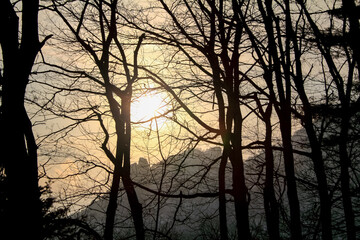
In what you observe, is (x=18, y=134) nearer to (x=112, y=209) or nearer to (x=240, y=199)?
(x=112, y=209)

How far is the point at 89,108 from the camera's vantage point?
20.8 feet

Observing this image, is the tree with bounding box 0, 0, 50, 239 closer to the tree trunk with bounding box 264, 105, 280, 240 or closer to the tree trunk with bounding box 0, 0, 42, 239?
the tree trunk with bounding box 0, 0, 42, 239

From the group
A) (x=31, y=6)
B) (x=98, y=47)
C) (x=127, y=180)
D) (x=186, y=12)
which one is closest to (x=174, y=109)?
(x=127, y=180)

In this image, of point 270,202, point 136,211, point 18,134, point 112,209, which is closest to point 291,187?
point 270,202

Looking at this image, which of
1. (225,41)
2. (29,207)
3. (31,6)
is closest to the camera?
(29,207)

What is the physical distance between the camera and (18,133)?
2.40m

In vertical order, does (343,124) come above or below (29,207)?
above

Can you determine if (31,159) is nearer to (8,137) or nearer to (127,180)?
(8,137)

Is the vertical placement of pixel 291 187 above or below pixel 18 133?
below

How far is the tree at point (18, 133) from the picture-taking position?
2285mm

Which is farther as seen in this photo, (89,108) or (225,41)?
(89,108)

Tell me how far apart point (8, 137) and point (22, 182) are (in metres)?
0.41

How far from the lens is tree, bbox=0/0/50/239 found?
2285mm

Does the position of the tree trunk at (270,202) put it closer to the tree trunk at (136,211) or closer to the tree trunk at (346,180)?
the tree trunk at (346,180)
